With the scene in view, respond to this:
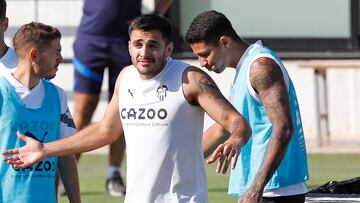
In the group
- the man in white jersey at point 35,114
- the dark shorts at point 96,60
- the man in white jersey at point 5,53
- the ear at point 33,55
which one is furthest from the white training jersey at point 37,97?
the dark shorts at point 96,60

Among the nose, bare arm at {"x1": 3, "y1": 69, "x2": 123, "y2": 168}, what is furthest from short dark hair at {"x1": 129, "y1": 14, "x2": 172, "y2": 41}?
bare arm at {"x1": 3, "y1": 69, "x2": 123, "y2": 168}

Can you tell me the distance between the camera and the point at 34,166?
6176 millimetres

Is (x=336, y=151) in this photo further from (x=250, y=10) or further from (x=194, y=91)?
(x=194, y=91)

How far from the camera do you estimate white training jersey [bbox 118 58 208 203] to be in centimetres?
600

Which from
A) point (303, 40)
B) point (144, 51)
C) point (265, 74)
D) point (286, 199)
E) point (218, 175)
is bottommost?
point (218, 175)

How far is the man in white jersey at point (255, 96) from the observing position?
6.32 meters

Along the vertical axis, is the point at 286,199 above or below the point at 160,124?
below

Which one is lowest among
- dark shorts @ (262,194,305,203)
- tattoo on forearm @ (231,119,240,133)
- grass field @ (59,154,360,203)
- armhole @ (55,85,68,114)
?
grass field @ (59,154,360,203)

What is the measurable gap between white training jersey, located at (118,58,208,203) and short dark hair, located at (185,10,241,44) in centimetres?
42

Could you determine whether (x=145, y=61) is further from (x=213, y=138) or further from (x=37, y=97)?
(x=213, y=138)

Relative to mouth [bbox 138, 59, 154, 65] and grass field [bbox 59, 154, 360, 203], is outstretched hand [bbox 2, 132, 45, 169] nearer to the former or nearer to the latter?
mouth [bbox 138, 59, 154, 65]

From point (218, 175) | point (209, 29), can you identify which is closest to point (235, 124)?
point (209, 29)

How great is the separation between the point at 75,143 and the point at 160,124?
1.56 ft

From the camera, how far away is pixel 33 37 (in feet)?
20.8
